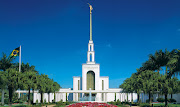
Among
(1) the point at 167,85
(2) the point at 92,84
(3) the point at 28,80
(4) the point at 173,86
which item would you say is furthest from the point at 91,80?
(4) the point at 173,86

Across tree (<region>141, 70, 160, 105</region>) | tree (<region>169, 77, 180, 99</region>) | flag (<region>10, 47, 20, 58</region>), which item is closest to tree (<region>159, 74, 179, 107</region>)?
tree (<region>169, 77, 180, 99</region>)

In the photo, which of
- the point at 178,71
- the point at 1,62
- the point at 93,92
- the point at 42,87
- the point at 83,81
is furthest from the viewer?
the point at 83,81

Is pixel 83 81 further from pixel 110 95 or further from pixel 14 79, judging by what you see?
pixel 14 79

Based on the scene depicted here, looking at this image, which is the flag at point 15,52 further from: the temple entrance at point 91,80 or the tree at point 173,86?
the tree at point 173,86

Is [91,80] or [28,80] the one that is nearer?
[28,80]

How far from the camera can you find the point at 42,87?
125 feet

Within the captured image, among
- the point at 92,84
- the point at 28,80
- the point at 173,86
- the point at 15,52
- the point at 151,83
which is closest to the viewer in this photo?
the point at 173,86

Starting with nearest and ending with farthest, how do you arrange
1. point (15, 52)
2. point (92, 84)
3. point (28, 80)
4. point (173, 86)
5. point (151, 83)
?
1. point (173, 86)
2. point (151, 83)
3. point (28, 80)
4. point (15, 52)
5. point (92, 84)

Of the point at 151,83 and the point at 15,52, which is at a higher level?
the point at 15,52

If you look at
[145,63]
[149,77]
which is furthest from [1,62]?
[145,63]

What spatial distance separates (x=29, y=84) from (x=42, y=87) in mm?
4058

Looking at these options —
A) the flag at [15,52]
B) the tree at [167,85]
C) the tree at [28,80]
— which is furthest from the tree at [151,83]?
the flag at [15,52]

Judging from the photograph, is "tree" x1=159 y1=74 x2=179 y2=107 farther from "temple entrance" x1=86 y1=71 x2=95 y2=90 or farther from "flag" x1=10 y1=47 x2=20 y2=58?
"temple entrance" x1=86 y1=71 x2=95 y2=90

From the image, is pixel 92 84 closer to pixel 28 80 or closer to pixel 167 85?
pixel 28 80
